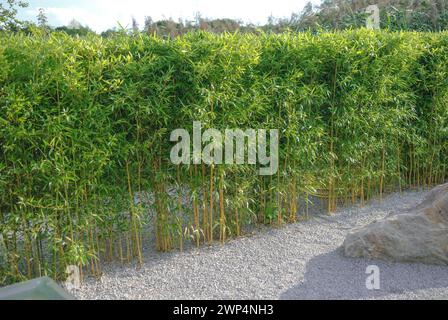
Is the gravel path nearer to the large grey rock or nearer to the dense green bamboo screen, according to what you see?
the large grey rock

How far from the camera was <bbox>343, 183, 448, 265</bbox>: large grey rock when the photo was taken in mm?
3775

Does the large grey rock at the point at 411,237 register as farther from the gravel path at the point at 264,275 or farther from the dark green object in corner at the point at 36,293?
the dark green object in corner at the point at 36,293

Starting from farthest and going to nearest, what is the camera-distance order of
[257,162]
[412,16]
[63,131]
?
[412,16]
[257,162]
[63,131]

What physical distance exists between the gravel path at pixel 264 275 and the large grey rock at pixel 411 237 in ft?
0.23

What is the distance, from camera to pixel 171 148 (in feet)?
12.6

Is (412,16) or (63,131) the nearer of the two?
(63,131)

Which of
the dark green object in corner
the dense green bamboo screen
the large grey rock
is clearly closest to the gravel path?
the large grey rock

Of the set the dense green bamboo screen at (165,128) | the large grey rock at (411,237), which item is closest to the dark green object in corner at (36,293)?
the dense green bamboo screen at (165,128)

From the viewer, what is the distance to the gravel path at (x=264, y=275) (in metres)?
3.39
